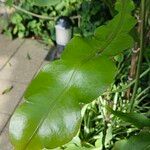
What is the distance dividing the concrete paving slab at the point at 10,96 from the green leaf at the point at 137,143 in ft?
4.23

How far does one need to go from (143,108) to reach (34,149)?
1.11m

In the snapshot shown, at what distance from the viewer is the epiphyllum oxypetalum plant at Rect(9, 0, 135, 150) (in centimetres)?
60

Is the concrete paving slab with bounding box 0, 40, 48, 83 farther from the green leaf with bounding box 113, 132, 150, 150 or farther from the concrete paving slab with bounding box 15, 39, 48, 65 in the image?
the green leaf with bounding box 113, 132, 150, 150

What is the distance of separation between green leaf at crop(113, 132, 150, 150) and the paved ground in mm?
1081

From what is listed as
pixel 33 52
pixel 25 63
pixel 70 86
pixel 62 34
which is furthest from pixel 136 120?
pixel 33 52

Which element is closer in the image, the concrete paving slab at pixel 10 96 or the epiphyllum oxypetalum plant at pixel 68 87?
the epiphyllum oxypetalum plant at pixel 68 87

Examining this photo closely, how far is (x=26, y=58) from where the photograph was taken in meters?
2.64

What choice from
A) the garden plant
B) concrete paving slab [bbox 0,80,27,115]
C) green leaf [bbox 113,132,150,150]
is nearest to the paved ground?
concrete paving slab [bbox 0,80,27,115]

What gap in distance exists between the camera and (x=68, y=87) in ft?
2.08

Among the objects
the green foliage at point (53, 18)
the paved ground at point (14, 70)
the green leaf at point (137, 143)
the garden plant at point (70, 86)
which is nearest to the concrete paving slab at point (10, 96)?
the paved ground at point (14, 70)

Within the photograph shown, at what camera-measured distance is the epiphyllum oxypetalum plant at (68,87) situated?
60 cm

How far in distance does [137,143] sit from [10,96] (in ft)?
4.80

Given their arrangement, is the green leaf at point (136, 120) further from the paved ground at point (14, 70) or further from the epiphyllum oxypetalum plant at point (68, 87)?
the paved ground at point (14, 70)

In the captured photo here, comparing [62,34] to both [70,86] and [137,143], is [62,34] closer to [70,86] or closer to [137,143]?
[137,143]
